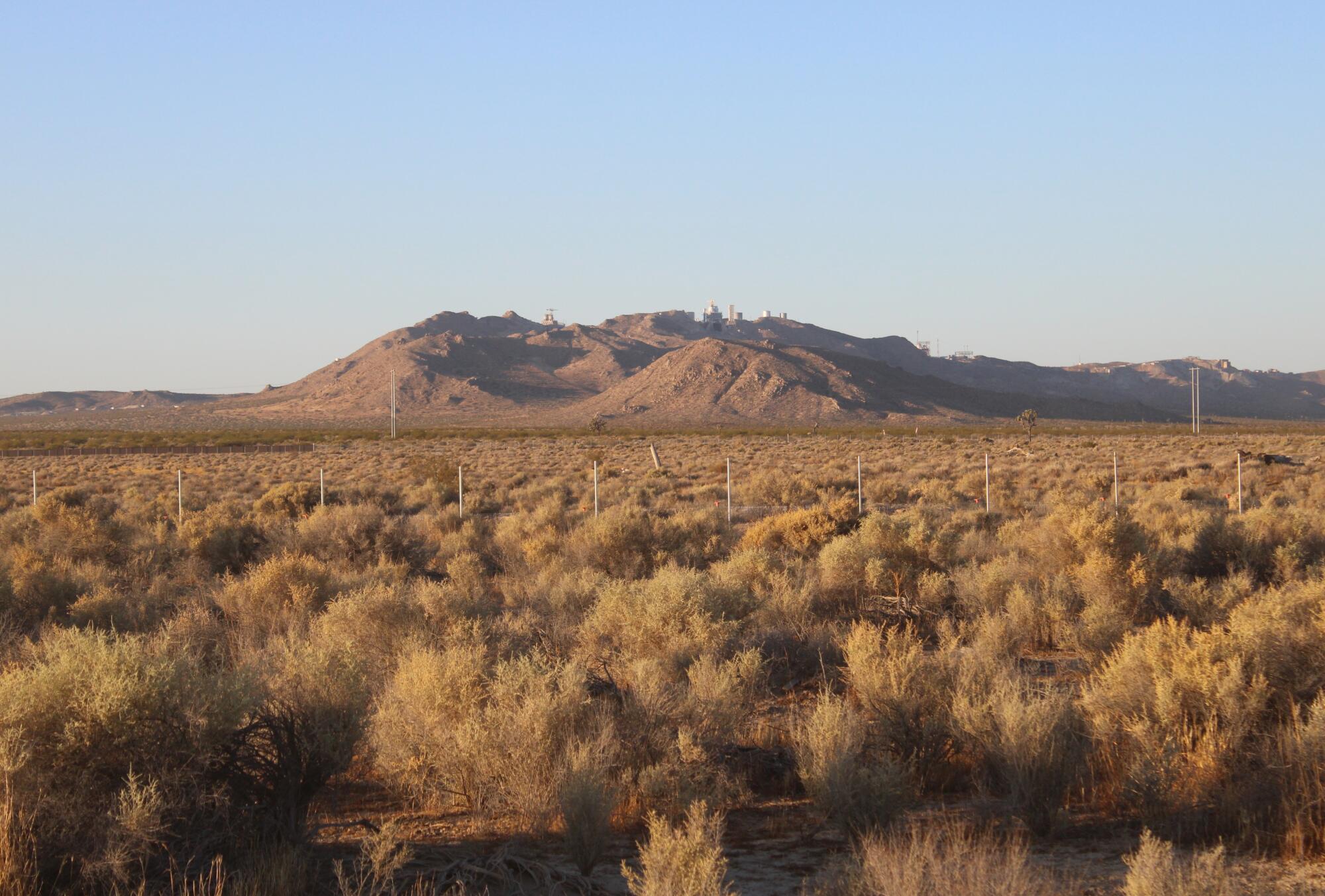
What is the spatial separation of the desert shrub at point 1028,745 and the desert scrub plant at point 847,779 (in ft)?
2.09

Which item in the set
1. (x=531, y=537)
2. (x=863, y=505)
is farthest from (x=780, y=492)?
(x=531, y=537)

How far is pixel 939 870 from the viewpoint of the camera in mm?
4875

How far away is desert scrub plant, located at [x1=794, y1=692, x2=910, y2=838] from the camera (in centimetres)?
643

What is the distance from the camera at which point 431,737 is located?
731cm

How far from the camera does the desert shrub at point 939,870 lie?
15.7 ft

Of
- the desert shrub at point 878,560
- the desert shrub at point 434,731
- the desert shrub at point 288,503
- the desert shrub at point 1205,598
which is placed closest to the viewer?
the desert shrub at point 434,731

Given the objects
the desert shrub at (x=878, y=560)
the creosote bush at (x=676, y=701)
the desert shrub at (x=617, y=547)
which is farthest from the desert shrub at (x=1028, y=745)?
the desert shrub at (x=617, y=547)

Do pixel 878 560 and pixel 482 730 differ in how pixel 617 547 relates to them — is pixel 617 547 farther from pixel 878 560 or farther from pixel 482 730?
pixel 482 730

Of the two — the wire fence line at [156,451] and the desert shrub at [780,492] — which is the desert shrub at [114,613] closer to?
the desert shrub at [780,492]

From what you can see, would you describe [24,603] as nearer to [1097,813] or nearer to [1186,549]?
[1097,813]

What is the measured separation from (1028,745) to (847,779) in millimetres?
1209

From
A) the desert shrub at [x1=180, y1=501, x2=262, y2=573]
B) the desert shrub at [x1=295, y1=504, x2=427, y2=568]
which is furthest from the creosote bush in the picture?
the desert shrub at [x1=180, y1=501, x2=262, y2=573]

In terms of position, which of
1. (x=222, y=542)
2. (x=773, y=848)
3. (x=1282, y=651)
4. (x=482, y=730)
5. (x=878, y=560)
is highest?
(x=1282, y=651)

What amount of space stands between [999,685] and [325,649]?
191 inches
